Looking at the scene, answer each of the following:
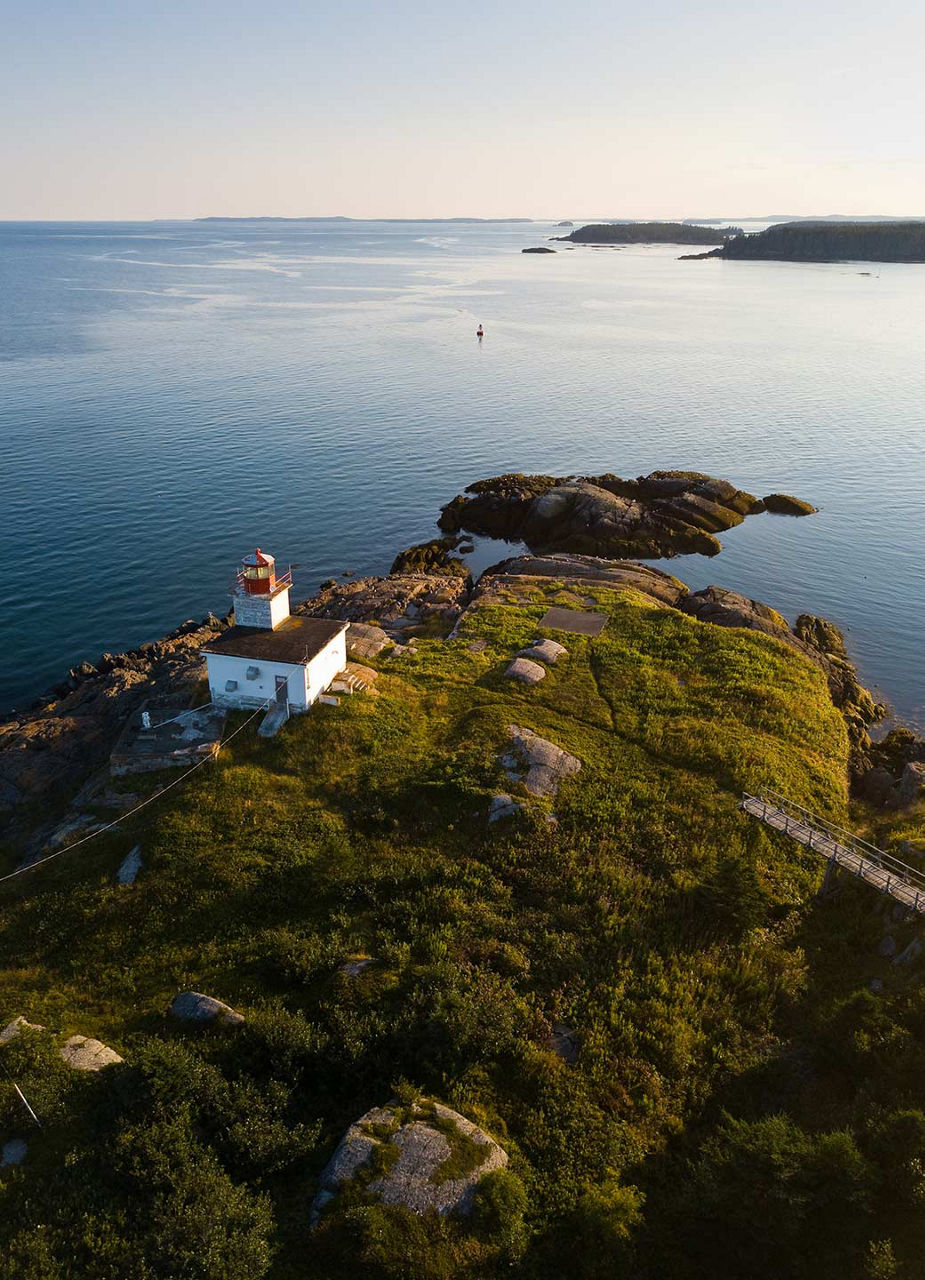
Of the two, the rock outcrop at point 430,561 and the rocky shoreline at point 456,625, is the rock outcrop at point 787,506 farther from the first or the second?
the rock outcrop at point 430,561

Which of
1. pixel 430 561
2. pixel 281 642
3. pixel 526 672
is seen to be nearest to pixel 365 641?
pixel 281 642

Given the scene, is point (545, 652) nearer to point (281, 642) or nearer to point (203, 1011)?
point (281, 642)

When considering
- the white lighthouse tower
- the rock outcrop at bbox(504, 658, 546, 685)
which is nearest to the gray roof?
the white lighthouse tower

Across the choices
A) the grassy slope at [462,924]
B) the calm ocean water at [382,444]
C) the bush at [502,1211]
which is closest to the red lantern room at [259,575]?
the grassy slope at [462,924]

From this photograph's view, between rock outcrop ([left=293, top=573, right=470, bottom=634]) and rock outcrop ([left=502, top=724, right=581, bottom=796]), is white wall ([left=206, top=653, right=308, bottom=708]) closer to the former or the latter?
rock outcrop ([left=502, top=724, right=581, bottom=796])

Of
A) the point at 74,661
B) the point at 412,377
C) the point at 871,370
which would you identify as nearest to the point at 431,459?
the point at 412,377

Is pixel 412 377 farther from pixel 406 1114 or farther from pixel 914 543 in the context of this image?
pixel 406 1114
